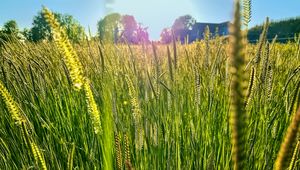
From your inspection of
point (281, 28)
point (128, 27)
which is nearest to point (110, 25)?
point (128, 27)

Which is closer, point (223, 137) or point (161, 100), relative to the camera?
point (223, 137)

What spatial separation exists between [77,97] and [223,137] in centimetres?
120

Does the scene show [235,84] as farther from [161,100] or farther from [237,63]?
[161,100]

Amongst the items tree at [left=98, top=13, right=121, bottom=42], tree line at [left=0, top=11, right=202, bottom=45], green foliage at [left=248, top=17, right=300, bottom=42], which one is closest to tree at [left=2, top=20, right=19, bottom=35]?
tree line at [left=0, top=11, right=202, bottom=45]

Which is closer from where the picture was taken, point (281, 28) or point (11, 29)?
point (11, 29)

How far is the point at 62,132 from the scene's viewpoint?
2.06 meters

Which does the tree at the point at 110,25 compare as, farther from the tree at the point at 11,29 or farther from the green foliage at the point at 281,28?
the green foliage at the point at 281,28

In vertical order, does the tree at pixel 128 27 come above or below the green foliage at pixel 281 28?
above

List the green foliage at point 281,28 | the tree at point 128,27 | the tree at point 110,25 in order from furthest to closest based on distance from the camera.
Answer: the green foliage at point 281,28 < the tree at point 128,27 < the tree at point 110,25

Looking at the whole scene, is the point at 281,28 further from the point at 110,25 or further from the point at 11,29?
the point at 110,25

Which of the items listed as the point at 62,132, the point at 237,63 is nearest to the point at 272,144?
the point at 62,132

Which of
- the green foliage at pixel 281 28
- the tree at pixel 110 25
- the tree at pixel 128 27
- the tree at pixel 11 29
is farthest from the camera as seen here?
the green foliage at pixel 281 28

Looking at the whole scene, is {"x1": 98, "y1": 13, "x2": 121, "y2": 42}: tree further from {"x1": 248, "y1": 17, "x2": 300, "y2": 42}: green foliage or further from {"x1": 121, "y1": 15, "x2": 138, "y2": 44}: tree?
{"x1": 248, "y1": 17, "x2": 300, "y2": 42}: green foliage

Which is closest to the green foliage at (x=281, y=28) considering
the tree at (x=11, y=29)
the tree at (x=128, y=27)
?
the tree at (x=11, y=29)
